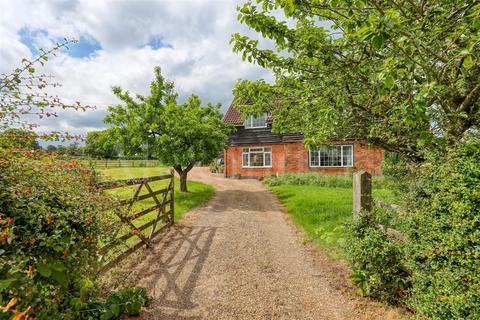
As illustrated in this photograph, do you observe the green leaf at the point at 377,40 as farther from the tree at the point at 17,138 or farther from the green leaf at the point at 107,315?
the green leaf at the point at 107,315

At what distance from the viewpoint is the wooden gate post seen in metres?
4.12

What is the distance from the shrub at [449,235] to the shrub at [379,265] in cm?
51

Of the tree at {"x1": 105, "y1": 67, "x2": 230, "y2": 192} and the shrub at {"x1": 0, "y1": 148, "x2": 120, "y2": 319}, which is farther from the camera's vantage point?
the tree at {"x1": 105, "y1": 67, "x2": 230, "y2": 192}

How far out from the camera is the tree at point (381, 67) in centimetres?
236

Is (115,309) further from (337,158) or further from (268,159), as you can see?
(337,158)

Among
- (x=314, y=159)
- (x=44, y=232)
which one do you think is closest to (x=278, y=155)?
(x=314, y=159)

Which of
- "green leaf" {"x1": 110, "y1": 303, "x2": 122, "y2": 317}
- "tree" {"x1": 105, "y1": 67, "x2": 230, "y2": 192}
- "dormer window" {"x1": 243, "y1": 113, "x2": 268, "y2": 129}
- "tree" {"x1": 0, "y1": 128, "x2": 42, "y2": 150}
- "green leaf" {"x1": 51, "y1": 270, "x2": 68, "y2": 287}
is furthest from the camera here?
"dormer window" {"x1": 243, "y1": 113, "x2": 268, "y2": 129}

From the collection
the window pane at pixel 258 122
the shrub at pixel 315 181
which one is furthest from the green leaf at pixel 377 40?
the window pane at pixel 258 122

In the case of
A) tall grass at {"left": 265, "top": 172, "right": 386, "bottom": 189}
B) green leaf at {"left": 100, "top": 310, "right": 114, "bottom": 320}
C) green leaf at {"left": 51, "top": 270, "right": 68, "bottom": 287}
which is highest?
green leaf at {"left": 51, "top": 270, "right": 68, "bottom": 287}

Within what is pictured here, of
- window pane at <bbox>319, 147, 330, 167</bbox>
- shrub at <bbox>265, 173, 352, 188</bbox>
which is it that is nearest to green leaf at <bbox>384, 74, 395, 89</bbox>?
shrub at <bbox>265, 173, 352, 188</bbox>

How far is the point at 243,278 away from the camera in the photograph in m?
4.21

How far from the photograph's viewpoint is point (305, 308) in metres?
3.43

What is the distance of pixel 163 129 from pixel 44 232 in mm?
9828

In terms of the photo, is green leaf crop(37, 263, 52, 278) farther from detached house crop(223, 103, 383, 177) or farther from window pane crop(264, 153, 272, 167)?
window pane crop(264, 153, 272, 167)
